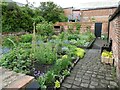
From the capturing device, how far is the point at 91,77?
415cm

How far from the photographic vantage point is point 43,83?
335 cm

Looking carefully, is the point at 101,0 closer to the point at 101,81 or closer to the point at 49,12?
the point at 49,12

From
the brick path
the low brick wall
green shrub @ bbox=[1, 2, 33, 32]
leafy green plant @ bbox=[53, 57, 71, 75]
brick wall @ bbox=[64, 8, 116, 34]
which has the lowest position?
the brick path

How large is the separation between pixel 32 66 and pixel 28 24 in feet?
29.5

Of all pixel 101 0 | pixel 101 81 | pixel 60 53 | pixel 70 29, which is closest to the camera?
pixel 101 81

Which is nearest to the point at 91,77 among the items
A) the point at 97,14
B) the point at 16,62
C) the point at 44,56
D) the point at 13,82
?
the point at 44,56

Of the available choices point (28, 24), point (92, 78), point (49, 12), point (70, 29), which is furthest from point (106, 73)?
point (49, 12)

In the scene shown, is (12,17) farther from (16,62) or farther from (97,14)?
(97,14)

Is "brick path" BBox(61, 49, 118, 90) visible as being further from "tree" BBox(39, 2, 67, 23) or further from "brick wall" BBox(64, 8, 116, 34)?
"brick wall" BBox(64, 8, 116, 34)

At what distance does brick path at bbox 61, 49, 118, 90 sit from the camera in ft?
11.9

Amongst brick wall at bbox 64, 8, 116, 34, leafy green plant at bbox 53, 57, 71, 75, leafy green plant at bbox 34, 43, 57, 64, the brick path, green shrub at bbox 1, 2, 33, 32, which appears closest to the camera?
the brick path

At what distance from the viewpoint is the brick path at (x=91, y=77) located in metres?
3.64

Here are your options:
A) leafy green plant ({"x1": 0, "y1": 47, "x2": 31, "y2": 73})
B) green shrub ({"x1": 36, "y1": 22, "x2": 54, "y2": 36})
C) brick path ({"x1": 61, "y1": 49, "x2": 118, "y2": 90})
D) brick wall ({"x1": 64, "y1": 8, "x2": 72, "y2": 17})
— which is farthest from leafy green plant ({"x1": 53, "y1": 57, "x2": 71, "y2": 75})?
brick wall ({"x1": 64, "y1": 8, "x2": 72, "y2": 17})

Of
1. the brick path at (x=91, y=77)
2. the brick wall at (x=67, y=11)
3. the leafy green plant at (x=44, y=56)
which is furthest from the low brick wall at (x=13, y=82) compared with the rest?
the brick wall at (x=67, y=11)
